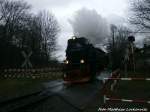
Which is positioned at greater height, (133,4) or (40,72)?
(133,4)

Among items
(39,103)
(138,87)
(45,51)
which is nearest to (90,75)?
(138,87)

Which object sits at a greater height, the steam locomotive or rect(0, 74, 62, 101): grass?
the steam locomotive

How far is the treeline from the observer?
6876 centimetres

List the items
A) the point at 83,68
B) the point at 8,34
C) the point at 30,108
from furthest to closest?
1. the point at 8,34
2. the point at 83,68
3. the point at 30,108

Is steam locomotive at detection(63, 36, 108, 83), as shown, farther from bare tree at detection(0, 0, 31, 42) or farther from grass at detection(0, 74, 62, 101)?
bare tree at detection(0, 0, 31, 42)

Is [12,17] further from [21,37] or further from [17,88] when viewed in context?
[17,88]

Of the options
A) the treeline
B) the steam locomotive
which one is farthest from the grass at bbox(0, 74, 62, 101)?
the treeline

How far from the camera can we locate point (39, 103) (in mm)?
18406

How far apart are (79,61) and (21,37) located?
1972 inches

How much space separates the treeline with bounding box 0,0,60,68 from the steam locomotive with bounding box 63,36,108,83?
35228 millimetres

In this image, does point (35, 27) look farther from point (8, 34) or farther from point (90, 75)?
point (90, 75)

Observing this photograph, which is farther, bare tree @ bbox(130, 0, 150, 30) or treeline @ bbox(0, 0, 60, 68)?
treeline @ bbox(0, 0, 60, 68)

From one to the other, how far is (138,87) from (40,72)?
22.1m

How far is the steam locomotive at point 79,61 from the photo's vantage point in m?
30.0
